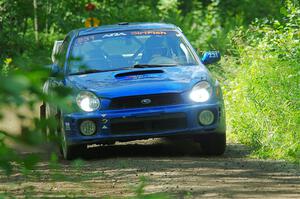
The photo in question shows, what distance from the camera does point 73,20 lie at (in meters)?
28.3

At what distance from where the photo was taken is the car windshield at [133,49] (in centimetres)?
1101

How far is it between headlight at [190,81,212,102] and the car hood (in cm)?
6

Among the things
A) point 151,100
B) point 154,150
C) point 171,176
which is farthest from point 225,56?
point 171,176

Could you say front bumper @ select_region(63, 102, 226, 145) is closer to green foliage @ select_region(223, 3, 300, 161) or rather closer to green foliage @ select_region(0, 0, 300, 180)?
green foliage @ select_region(0, 0, 300, 180)

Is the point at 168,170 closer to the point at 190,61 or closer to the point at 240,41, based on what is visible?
the point at 190,61

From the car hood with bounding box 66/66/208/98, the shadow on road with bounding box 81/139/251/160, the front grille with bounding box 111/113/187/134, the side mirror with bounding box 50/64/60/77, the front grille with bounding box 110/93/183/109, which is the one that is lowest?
the shadow on road with bounding box 81/139/251/160

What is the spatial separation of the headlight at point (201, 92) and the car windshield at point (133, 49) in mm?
954

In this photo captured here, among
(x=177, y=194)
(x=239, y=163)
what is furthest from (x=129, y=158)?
(x=177, y=194)

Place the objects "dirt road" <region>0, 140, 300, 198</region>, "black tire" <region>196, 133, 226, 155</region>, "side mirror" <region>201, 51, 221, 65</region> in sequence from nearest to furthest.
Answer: "dirt road" <region>0, 140, 300, 198</region> < "black tire" <region>196, 133, 226, 155</region> < "side mirror" <region>201, 51, 221, 65</region>

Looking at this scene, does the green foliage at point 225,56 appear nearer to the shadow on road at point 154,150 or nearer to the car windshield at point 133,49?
the shadow on road at point 154,150

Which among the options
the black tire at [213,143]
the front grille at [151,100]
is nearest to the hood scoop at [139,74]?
the front grille at [151,100]

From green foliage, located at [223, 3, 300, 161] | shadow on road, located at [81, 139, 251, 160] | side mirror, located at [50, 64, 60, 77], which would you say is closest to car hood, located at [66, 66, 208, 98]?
shadow on road, located at [81, 139, 251, 160]

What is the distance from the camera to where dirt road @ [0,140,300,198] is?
24.6 feet

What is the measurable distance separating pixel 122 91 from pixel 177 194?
2.78 meters
